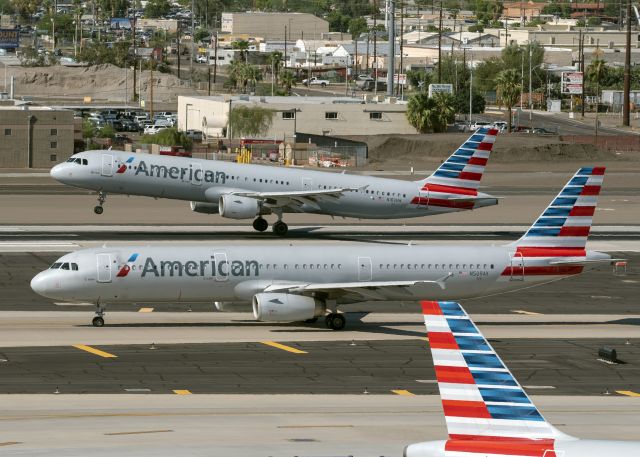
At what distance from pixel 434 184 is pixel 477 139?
3.71 metres

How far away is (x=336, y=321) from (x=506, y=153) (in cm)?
9080

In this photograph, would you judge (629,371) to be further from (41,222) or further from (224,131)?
(224,131)

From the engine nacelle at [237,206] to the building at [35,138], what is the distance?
46190 mm

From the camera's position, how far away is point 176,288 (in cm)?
4891

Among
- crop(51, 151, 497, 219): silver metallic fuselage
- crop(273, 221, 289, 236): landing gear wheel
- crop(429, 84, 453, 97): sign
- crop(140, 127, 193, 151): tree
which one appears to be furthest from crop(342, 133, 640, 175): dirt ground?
crop(273, 221, 289, 236): landing gear wheel

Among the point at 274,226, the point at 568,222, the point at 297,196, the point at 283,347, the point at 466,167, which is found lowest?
the point at 283,347

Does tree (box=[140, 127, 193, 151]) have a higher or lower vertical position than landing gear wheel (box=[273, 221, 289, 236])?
higher

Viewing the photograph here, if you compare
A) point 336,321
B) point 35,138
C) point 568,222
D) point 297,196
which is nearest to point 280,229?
point 297,196

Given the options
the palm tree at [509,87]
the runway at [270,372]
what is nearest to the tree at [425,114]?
the palm tree at [509,87]

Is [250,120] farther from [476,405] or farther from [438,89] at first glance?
[476,405]

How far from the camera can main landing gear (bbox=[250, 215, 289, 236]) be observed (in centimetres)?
7769

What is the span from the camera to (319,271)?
1984 inches

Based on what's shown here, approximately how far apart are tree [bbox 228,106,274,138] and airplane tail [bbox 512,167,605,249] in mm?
95035

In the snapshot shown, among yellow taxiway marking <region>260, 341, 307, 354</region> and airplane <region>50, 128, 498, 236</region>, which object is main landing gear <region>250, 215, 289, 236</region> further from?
yellow taxiway marking <region>260, 341, 307, 354</region>
